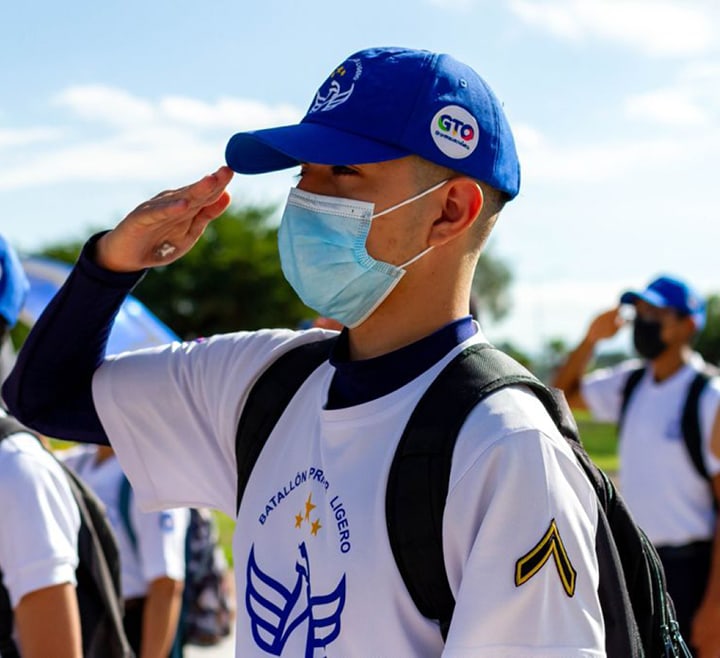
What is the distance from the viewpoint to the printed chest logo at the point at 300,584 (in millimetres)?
1947

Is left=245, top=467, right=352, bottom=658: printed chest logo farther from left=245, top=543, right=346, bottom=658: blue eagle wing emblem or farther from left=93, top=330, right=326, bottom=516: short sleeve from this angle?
left=93, top=330, right=326, bottom=516: short sleeve

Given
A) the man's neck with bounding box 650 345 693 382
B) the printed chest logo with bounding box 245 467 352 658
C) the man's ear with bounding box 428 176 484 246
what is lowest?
the printed chest logo with bounding box 245 467 352 658

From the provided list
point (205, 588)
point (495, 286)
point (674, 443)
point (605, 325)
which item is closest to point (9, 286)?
point (205, 588)

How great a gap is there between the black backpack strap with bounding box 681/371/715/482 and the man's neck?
0.89 feet

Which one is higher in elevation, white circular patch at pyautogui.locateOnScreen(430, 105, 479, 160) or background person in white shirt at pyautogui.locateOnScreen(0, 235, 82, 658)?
white circular patch at pyautogui.locateOnScreen(430, 105, 479, 160)

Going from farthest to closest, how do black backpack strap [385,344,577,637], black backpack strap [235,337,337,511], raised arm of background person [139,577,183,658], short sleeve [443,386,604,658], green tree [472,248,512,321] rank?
1. green tree [472,248,512,321]
2. raised arm of background person [139,577,183,658]
3. black backpack strap [235,337,337,511]
4. black backpack strap [385,344,577,637]
5. short sleeve [443,386,604,658]

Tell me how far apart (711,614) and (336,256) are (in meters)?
4.34

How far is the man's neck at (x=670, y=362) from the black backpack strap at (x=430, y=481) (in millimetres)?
4834

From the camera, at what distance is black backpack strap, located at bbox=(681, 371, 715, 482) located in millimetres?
6031

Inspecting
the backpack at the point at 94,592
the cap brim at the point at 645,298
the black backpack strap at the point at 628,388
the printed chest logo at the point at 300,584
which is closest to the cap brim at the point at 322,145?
the printed chest logo at the point at 300,584

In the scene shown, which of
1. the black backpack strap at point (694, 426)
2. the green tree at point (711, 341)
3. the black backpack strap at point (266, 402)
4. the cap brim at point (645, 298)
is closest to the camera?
the black backpack strap at point (266, 402)

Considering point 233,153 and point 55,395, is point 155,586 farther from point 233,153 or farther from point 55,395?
point 233,153

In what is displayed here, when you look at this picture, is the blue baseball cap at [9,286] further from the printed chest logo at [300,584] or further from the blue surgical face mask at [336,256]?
the printed chest logo at [300,584]

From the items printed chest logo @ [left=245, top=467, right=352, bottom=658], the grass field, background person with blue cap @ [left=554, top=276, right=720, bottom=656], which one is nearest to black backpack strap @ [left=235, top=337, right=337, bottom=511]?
printed chest logo @ [left=245, top=467, right=352, bottom=658]
